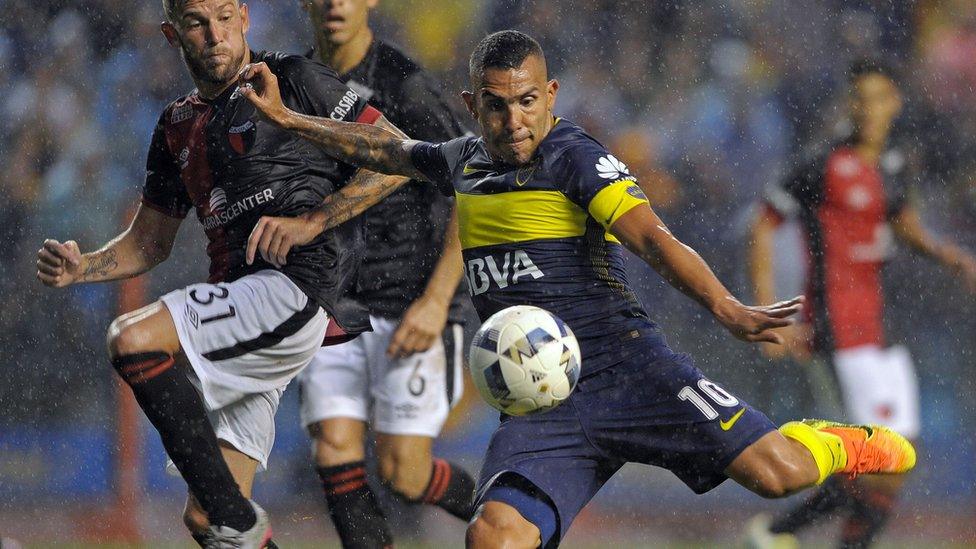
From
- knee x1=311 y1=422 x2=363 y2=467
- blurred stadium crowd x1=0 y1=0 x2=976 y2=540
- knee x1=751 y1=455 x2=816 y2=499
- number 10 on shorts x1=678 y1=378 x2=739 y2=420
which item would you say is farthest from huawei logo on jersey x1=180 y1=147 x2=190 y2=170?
blurred stadium crowd x1=0 y1=0 x2=976 y2=540

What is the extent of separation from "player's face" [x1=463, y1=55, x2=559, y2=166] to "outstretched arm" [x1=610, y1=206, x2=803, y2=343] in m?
0.42

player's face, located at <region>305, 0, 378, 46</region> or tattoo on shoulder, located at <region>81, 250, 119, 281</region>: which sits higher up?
player's face, located at <region>305, 0, 378, 46</region>

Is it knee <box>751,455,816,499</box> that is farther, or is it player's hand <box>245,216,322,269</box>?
player's hand <box>245,216,322,269</box>

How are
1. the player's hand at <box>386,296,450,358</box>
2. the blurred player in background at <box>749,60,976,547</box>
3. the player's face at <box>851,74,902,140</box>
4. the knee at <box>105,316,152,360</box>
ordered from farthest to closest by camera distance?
the player's face at <box>851,74,902,140</box>
the blurred player in background at <box>749,60,976,547</box>
the player's hand at <box>386,296,450,358</box>
the knee at <box>105,316,152,360</box>

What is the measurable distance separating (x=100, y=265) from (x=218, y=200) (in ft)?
1.89

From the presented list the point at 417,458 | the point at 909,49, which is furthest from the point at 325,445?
the point at 909,49

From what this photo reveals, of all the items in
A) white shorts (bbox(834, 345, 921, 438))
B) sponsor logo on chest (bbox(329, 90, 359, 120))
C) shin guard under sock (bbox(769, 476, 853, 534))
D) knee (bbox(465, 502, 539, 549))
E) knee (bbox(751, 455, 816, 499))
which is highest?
sponsor logo on chest (bbox(329, 90, 359, 120))

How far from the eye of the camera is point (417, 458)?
5824mm

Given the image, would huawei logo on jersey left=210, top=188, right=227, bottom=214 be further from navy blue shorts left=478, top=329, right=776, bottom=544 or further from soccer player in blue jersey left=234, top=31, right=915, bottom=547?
navy blue shorts left=478, top=329, right=776, bottom=544

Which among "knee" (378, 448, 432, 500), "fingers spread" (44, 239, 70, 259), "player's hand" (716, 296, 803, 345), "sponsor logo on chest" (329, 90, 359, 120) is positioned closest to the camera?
"player's hand" (716, 296, 803, 345)

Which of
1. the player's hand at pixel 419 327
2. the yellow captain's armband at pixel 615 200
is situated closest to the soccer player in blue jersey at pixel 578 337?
the yellow captain's armband at pixel 615 200

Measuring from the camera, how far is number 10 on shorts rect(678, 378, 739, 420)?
13.5 feet

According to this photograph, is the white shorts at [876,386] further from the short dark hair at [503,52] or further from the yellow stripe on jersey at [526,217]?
the short dark hair at [503,52]

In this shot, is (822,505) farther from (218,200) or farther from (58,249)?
(58,249)
